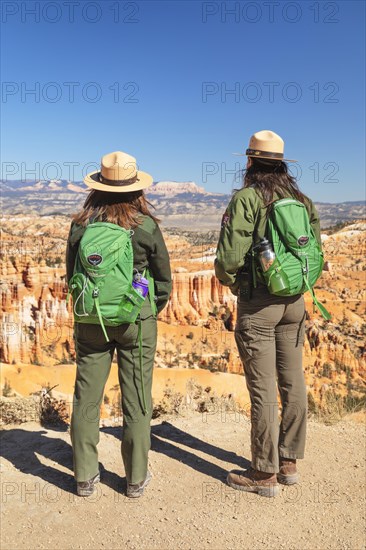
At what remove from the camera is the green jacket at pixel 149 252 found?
297cm

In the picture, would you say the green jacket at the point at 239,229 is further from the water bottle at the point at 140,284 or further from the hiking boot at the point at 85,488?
the hiking boot at the point at 85,488

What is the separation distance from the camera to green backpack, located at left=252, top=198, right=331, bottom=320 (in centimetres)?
296

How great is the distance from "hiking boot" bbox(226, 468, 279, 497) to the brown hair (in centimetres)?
177

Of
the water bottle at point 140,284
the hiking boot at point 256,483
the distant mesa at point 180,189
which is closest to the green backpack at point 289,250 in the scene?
the water bottle at point 140,284

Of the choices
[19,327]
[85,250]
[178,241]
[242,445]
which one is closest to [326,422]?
[242,445]

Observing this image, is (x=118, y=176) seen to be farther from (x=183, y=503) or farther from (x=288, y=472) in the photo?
(x=288, y=472)

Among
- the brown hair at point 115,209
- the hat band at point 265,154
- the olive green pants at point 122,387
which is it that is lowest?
the olive green pants at point 122,387

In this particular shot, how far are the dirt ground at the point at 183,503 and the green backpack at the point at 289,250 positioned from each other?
1.37m

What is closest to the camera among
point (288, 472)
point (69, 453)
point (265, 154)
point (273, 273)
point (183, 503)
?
point (273, 273)

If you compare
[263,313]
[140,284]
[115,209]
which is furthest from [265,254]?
[115,209]

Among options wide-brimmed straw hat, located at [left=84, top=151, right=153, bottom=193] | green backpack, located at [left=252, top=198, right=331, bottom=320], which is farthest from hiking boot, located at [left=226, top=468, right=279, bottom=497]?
wide-brimmed straw hat, located at [left=84, top=151, right=153, bottom=193]

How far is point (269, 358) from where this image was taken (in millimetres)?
3166

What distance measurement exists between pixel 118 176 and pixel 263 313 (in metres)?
1.21

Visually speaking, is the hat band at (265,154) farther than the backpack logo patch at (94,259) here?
Yes
